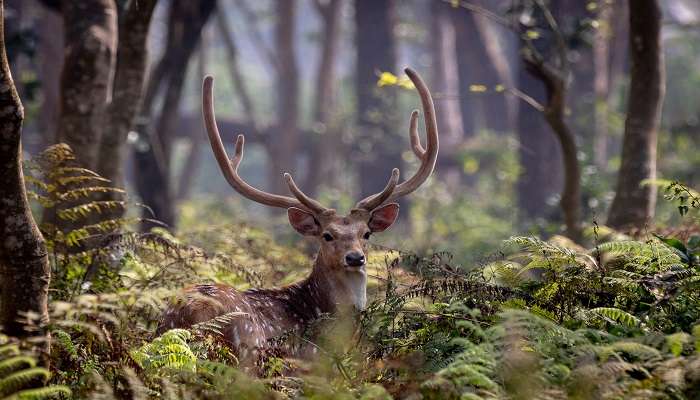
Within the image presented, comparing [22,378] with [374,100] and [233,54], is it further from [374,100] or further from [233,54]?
[233,54]

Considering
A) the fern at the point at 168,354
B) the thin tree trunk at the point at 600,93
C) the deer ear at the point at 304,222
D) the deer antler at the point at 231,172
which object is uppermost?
the thin tree trunk at the point at 600,93

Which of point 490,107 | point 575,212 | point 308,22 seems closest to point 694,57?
point 490,107

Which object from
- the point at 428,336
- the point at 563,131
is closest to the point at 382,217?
the point at 428,336

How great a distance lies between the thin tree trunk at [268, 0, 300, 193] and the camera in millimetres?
25828

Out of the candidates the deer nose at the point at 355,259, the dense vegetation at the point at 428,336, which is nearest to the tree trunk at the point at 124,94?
the dense vegetation at the point at 428,336

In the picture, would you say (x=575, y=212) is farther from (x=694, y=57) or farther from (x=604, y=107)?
(x=694, y=57)

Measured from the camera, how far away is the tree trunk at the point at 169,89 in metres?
14.8

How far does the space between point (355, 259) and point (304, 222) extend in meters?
0.72

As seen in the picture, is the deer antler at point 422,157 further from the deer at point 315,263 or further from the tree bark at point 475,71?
the tree bark at point 475,71

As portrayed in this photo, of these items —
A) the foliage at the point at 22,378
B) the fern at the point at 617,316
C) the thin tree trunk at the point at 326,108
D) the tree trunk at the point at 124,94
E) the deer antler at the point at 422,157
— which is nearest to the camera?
the foliage at the point at 22,378

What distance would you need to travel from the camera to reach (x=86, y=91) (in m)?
8.63

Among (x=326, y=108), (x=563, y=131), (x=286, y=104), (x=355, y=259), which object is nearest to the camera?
(x=355, y=259)

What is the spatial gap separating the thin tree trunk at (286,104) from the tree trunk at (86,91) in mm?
16535

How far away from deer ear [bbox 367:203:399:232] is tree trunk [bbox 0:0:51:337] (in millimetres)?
3205
